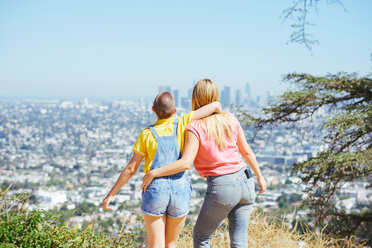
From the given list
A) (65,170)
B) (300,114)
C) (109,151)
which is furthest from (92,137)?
(300,114)

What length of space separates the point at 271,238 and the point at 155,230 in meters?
1.73

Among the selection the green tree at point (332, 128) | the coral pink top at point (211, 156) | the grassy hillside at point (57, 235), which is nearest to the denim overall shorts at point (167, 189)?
A: the coral pink top at point (211, 156)

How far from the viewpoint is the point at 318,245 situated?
355 centimetres

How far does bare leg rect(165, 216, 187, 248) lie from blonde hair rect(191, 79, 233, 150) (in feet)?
1.69

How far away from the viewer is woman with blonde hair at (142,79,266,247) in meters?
2.19

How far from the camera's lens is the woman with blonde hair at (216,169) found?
219cm

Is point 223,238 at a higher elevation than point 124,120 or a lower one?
higher

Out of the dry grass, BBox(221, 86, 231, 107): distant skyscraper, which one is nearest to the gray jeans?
the dry grass

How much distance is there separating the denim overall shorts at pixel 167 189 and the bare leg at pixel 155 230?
4 cm

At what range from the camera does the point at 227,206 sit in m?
2.21

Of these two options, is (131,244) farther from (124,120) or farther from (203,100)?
(124,120)

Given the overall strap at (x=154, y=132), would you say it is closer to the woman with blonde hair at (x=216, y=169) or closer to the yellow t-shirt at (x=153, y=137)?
the yellow t-shirt at (x=153, y=137)

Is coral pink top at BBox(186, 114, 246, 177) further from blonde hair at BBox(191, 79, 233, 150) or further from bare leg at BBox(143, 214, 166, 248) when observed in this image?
bare leg at BBox(143, 214, 166, 248)

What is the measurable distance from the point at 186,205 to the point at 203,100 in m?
0.65
